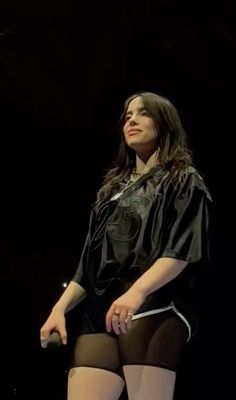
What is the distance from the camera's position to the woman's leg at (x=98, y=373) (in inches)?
48.7

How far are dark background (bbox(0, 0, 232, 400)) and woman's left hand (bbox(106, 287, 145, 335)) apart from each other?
33.5 inches

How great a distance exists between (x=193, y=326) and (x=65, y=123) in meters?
1.12

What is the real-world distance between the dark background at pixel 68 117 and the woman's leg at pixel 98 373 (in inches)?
29.3

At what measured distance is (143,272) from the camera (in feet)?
4.15

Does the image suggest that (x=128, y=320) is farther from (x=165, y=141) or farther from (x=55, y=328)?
(x=165, y=141)

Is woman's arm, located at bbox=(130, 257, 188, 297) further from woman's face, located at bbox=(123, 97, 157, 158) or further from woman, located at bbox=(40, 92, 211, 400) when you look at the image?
woman's face, located at bbox=(123, 97, 157, 158)

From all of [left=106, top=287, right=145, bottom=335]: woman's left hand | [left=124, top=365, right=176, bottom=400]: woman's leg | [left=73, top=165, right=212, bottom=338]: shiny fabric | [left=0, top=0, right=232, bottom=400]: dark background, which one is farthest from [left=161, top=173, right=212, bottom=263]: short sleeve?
[left=0, top=0, right=232, bottom=400]: dark background

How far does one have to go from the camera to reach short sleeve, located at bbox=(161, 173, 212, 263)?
1241mm

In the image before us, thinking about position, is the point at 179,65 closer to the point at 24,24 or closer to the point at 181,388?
the point at 24,24

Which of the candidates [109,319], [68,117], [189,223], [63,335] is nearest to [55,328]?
[63,335]

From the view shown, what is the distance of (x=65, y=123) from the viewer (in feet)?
7.34

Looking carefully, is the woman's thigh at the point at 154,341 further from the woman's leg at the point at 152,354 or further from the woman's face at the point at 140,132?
the woman's face at the point at 140,132

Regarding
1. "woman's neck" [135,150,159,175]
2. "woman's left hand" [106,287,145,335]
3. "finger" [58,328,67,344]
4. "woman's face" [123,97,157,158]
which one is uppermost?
"woman's face" [123,97,157,158]

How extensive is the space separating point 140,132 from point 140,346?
1.57 feet
